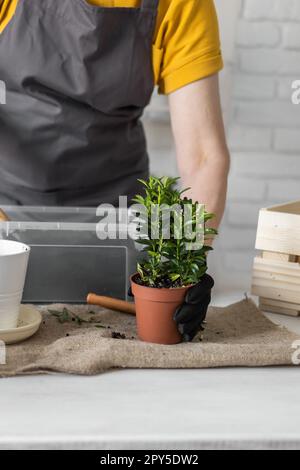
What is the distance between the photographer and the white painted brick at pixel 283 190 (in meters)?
2.59

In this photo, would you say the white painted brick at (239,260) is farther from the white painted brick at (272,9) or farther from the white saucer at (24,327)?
the white saucer at (24,327)

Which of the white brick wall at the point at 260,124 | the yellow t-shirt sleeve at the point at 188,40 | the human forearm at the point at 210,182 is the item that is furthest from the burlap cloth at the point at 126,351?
the white brick wall at the point at 260,124

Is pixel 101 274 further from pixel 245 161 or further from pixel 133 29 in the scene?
pixel 245 161

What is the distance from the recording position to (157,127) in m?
2.50

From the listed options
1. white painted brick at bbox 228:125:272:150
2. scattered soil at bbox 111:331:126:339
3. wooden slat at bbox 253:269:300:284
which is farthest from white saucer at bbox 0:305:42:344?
white painted brick at bbox 228:125:272:150

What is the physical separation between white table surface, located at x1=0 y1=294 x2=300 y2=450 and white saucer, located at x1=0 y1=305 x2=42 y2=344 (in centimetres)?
11

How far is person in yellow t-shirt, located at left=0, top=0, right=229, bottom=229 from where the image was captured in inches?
67.5

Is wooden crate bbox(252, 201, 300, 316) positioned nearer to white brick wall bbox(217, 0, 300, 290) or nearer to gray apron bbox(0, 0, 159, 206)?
gray apron bbox(0, 0, 159, 206)

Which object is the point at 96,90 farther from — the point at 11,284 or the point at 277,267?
the point at 11,284

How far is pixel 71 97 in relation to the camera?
177cm

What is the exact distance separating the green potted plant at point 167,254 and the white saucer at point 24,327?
167mm

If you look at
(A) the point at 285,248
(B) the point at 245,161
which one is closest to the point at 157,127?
(B) the point at 245,161

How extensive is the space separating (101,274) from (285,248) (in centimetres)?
35

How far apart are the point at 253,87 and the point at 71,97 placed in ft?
2.96
